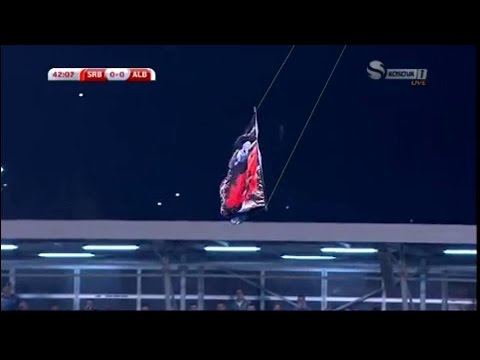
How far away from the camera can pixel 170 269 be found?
18.4 feet

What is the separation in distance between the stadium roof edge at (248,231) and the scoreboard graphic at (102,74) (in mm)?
752

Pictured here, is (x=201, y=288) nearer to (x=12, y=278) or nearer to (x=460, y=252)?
(x=12, y=278)

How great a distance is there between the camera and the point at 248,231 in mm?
5559

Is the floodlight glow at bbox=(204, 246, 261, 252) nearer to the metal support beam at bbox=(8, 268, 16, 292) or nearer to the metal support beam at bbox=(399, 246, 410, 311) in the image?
the metal support beam at bbox=(399, 246, 410, 311)

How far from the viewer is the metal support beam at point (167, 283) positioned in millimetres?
5504

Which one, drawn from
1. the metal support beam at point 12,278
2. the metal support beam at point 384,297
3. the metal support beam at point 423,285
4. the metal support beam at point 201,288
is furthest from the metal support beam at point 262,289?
the metal support beam at point 12,278

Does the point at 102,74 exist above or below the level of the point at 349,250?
above

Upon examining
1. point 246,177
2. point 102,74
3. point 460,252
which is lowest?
point 460,252

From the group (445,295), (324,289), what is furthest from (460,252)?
(324,289)

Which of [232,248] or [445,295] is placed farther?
[232,248]

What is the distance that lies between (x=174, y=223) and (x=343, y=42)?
1308 mm

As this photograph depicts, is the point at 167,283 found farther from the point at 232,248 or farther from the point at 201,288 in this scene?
the point at 232,248

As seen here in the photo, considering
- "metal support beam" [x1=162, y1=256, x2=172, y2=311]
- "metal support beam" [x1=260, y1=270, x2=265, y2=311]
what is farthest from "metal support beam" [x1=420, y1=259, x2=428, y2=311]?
"metal support beam" [x1=162, y1=256, x2=172, y2=311]

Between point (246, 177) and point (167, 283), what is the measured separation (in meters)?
0.69
